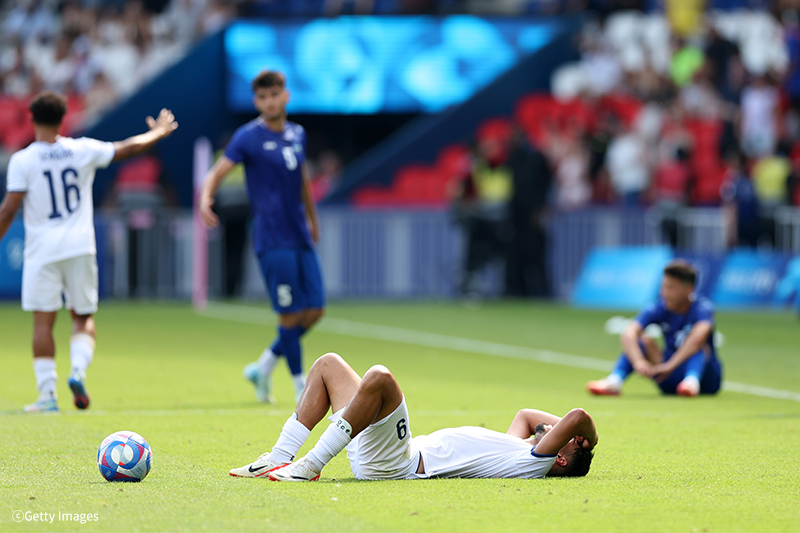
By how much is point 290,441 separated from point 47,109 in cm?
373

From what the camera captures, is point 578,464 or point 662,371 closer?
point 578,464

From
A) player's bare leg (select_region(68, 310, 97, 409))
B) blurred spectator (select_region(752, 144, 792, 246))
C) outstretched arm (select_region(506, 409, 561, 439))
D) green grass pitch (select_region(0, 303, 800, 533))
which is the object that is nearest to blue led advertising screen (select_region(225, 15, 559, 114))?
blurred spectator (select_region(752, 144, 792, 246))

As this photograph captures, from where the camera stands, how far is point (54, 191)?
8.98 metres

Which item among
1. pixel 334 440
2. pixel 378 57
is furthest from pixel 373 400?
pixel 378 57

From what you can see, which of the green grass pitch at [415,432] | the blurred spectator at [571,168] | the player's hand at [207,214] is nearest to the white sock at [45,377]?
the green grass pitch at [415,432]

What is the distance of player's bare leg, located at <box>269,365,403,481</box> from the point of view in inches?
237

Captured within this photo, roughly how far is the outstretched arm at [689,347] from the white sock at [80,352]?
14.7 feet

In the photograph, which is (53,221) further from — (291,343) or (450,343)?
(450,343)

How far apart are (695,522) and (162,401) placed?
549 cm

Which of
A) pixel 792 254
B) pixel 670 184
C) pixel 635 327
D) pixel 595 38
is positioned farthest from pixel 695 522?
pixel 595 38

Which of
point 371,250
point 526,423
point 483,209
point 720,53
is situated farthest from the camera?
point 720,53

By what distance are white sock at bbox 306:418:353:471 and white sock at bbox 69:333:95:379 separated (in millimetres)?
3500

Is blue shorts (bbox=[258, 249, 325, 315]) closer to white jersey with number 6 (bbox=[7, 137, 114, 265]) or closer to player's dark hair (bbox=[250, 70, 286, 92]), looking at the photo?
player's dark hair (bbox=[250, 70, 286, 92])

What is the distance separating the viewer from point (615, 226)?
22.1 m
